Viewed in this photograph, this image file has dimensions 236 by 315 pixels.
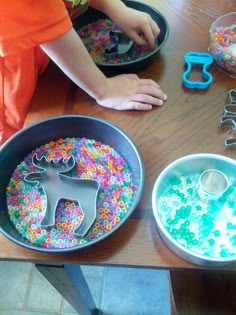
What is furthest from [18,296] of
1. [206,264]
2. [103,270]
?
[206,264]

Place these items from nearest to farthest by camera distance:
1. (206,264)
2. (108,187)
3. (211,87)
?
(206,264)
(108,187)
(211,87)

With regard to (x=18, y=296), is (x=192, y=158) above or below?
above

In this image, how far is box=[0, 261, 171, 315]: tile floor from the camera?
41.0 inches

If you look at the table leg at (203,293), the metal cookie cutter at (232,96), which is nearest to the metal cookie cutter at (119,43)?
the metal cookie cutter at (232,96)

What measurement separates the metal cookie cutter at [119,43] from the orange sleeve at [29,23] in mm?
187

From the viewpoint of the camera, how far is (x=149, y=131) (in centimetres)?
62

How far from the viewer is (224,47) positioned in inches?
26.9

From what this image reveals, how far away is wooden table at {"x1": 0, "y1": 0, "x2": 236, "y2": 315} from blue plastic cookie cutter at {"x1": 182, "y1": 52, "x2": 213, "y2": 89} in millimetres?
12

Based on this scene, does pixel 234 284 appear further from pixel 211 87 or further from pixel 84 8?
pixel 84 8

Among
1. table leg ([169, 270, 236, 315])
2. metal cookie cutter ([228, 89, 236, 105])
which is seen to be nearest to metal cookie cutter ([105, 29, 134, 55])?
metal cookie cutter ([228, 89, 236, 105])

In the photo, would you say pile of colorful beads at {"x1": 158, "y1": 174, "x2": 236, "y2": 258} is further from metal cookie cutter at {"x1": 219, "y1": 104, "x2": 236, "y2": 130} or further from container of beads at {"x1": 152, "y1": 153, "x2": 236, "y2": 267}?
metal cookie cutter at {"x1": 219, "y1": 104, "x2": 236, "y2": 130}

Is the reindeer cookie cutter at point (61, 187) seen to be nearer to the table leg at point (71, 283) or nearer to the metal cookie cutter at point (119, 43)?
the table leg at point (71, 283)

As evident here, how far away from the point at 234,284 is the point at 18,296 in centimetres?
69

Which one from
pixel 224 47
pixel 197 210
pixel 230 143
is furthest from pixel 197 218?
pixel 224 47
